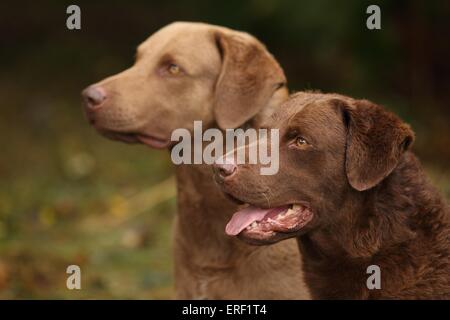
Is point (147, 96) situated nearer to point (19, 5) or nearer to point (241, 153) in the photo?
point (241, 153)

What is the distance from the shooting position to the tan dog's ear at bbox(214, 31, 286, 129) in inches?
233

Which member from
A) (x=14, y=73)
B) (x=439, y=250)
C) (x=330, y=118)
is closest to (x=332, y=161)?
(x=330, y=118)

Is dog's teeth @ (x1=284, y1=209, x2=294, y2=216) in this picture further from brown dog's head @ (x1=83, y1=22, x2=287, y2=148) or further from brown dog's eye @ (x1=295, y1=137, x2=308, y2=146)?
brown dog's head @ (x1=83, y1=22, x2=287, y2=148)

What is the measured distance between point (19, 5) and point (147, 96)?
9849 mm

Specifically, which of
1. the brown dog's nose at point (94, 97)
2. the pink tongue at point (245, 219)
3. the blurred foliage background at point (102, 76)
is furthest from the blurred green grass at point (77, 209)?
the pink tongue at point (245, 219)

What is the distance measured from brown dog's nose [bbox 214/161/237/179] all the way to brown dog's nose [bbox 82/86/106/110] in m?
1.59

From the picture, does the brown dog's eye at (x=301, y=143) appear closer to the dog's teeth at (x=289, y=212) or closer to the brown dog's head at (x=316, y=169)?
the brown dog's head at (x=316, y=169)

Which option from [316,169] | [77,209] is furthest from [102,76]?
[316,169]

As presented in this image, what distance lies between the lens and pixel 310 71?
1378 centimetres

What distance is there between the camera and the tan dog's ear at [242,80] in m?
5.93

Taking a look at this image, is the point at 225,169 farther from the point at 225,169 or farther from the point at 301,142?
the point at 301,142

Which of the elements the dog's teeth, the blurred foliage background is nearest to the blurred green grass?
the blurred foliage background

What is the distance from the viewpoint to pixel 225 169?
4742 millimetres
